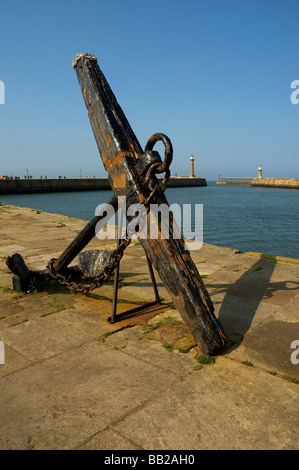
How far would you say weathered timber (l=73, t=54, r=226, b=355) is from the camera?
9.00 ft

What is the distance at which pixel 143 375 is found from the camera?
254 cm

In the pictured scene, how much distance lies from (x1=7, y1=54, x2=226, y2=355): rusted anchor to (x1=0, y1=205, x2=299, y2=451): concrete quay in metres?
0.32

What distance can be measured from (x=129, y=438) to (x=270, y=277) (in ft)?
12.3

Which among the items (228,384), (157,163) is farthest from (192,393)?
(157,163)

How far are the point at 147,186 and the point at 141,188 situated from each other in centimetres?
5

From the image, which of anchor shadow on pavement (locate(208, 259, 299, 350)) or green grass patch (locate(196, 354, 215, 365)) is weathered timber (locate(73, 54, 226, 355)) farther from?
anchor shadow on pavement (locate(208, 259, 299, 350))

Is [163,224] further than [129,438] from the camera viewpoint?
Yes

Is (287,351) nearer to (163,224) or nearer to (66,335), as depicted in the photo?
(163,224)

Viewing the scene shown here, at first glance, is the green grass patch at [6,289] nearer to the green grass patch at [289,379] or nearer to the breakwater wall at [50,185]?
the green grass patch at [289,379]

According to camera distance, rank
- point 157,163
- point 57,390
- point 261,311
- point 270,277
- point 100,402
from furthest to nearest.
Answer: point 270,277 → point 261,311 → point 157,163 → point 57,390 → point 100,402

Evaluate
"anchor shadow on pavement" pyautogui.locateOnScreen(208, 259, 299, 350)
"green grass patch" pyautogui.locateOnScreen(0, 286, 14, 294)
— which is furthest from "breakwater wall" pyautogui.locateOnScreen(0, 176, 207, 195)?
"anchor shadow on pavement" pyautogui.locateOnScreen(208, 259, 299, 350)

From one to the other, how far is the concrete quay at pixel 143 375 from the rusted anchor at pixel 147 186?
32 centimetres

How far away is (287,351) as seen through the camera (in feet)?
9.53

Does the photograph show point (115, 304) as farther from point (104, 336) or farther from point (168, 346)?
point (168, 346)
